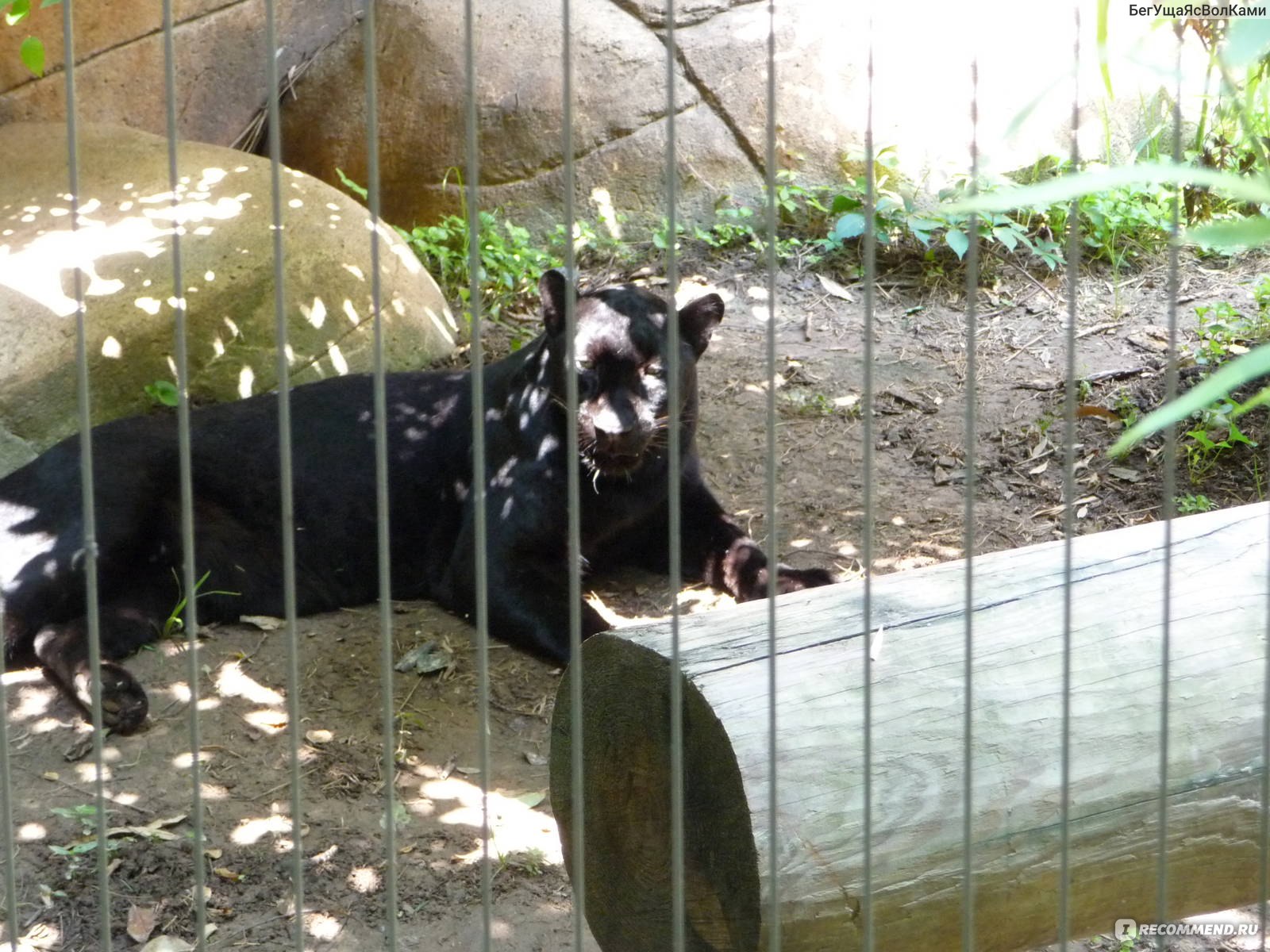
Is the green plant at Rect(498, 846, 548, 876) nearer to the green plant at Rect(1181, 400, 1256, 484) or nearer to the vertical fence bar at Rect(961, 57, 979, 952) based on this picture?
the vertical fence bar at Rect(961, 57, 979, 952)

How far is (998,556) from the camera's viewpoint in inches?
120

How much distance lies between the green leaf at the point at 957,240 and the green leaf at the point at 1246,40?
5365 mm

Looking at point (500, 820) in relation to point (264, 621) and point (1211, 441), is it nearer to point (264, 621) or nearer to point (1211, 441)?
point (264, 621)

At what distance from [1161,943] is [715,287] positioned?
4606 mm

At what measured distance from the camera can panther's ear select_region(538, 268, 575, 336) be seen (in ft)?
15.5

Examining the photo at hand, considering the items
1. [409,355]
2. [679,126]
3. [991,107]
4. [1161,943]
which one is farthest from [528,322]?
[1161,943]

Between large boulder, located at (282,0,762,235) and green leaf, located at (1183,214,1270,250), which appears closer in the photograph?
green leaf, located at (1183,214,1270,250)

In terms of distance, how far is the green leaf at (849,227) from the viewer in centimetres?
662

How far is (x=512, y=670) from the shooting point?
4480 mm

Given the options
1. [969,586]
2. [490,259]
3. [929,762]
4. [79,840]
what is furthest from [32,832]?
[490,259]

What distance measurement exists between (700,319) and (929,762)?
271 cm

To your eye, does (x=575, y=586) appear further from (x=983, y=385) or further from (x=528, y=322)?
(x=528, y=322)

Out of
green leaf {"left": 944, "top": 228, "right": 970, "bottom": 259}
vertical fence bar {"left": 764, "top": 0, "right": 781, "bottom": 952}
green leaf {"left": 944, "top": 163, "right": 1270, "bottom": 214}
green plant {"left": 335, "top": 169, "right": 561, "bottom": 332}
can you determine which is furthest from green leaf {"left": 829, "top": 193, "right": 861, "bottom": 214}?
green leaf {"left": 944, "top": 163, "right": 1270, "bottom": 214}

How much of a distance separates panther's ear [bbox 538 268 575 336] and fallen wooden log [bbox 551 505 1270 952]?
2034 mm
